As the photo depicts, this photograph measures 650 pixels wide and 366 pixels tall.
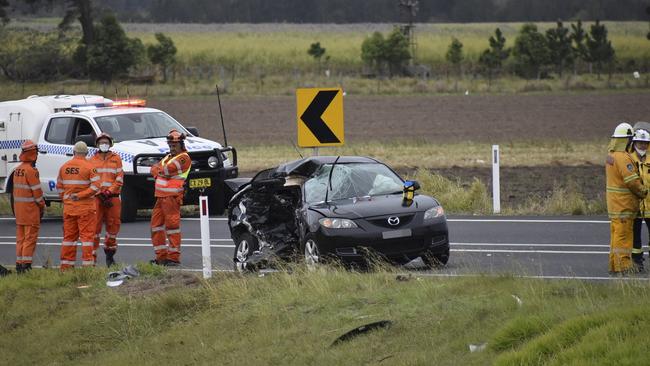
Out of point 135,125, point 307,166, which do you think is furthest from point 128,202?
point 307,166

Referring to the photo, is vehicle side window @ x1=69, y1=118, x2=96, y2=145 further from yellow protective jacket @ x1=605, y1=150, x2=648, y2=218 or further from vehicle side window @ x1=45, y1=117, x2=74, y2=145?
yellow protective jacket @ x1=605, y1=150, x2=648, y2=218

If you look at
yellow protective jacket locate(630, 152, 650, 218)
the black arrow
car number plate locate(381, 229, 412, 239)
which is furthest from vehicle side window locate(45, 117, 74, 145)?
yellow protective jacket locate(630, 152, 650, 218)

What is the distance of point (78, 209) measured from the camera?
1614 cm

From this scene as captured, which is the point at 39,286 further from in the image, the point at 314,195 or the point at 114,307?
the point at 314,195

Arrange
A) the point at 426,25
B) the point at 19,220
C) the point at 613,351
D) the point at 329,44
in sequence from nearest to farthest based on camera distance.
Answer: the point at 613,351 < the point at 19,220 < the point at 329,44 < the point at 426,25

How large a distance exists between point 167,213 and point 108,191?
848 mm

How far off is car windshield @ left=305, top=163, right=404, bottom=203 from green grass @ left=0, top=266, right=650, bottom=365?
1.77 m

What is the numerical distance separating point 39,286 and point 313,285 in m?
4.45

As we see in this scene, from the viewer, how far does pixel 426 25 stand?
13325 cm

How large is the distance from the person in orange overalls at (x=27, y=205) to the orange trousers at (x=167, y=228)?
173 centimetres

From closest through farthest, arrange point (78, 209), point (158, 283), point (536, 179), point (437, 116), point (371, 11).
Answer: point (158, 283)
point (78, 209)
point (536, 179)
point (437, 116)
point (371, 11)

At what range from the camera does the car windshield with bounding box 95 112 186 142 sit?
76.5ft

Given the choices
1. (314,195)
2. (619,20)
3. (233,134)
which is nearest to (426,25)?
(619,20)

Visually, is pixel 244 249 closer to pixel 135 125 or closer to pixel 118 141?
pixel 118 141
